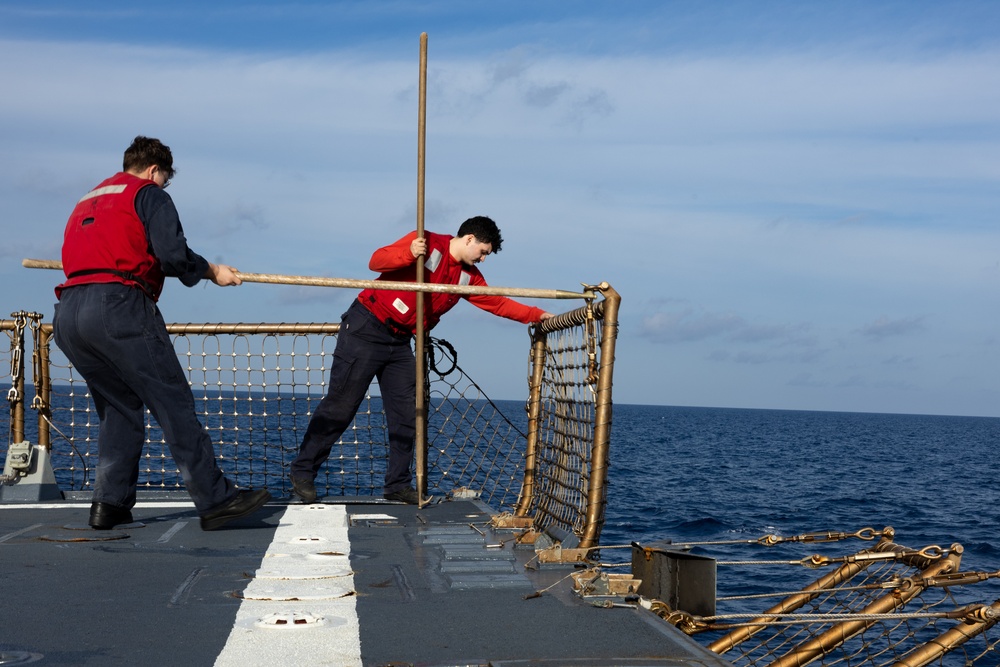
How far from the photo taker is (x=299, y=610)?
3.33 metres

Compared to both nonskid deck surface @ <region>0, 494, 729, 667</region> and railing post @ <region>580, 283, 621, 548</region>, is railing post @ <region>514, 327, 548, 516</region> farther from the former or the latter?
railing post @ <region>580, 283, 621, 548</region>

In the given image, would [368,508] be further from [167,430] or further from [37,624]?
[37,624]

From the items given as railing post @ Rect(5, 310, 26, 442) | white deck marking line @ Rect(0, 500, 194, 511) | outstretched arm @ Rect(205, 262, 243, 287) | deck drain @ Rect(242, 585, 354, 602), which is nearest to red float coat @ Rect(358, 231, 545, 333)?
outstretched arm @ Rect(205, 262, 243, 287)

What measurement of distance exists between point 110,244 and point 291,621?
234cm

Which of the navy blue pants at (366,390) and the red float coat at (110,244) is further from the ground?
the red float coat at (110,244)

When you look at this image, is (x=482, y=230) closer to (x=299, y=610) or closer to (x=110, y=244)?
(x=110, y=244)

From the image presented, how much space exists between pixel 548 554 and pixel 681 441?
6153 centimetres

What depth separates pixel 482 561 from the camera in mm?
4297

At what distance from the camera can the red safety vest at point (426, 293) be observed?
6.31 m

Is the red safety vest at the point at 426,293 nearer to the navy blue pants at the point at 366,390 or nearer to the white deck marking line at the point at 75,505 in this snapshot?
the navy blue pants at the point at 366,390

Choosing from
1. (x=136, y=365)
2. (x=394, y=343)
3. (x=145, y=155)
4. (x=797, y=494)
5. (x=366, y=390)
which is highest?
(x=145, y=155)

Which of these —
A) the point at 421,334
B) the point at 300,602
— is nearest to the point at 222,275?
A: the point at 421,334

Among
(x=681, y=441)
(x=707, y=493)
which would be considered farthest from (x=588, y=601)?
(x=681, y=441)

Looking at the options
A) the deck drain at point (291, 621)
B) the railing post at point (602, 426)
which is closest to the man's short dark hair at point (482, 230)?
the railing post at point (602, 426)
